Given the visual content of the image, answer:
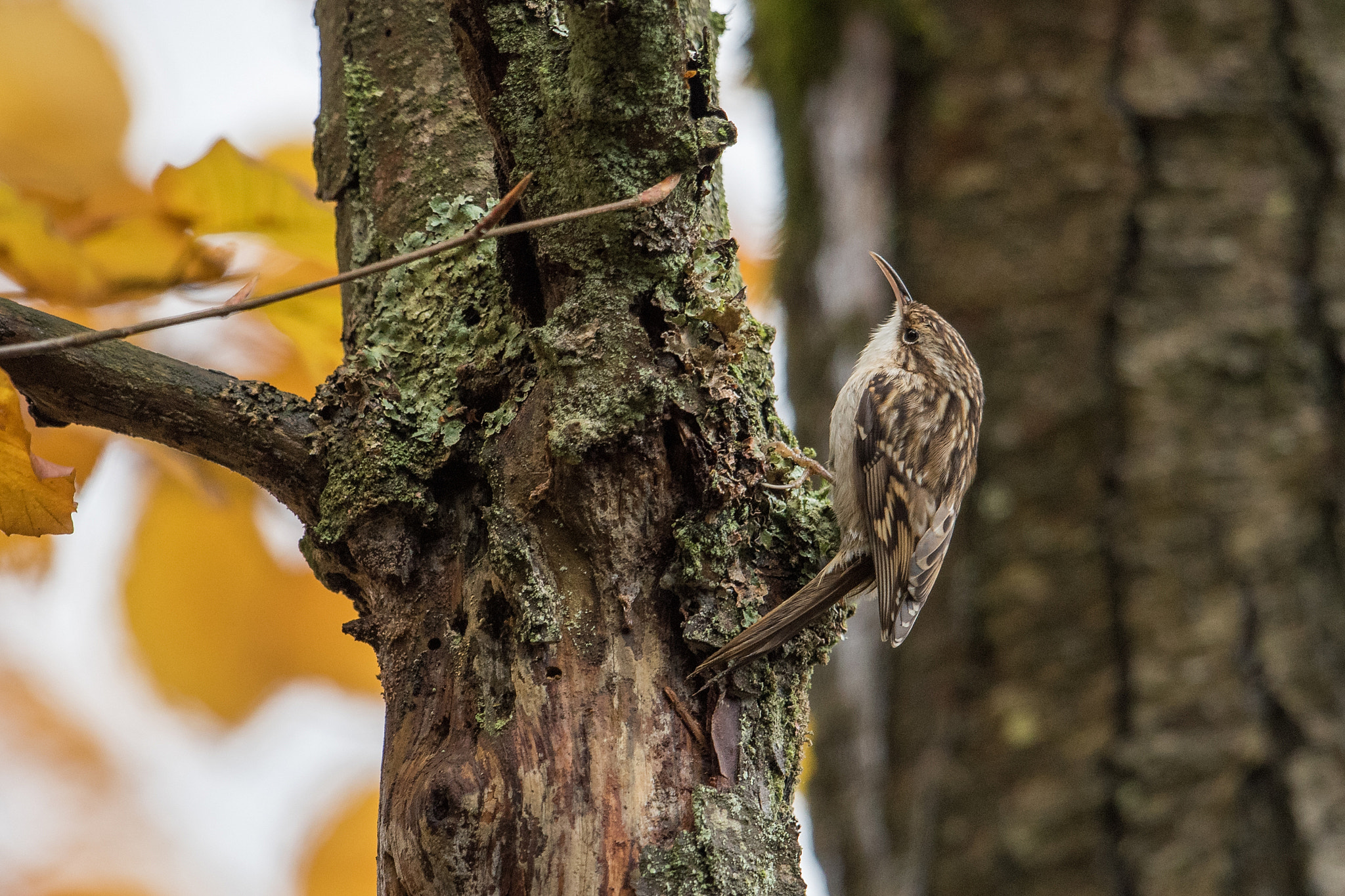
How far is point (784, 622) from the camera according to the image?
57.6 inches

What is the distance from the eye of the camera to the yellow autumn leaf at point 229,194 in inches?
59.9

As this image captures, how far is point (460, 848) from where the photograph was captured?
1.26m

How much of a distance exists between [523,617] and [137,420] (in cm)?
58

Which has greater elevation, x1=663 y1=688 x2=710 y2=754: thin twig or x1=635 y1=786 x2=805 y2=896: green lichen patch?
x1=663 y1=688 x2=710 y2=754: thin twig

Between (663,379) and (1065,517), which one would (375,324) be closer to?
(663,379)

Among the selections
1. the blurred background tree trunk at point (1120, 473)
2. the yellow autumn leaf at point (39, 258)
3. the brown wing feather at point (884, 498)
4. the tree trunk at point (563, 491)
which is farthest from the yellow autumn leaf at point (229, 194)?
the blurred background tree trunk at point (1120, 473)

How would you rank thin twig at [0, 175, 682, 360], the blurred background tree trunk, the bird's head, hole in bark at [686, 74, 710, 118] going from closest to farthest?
1. thin twig at [0, 175, 682, 360]
2. hole in bark at [686, 74, 710, 118]
3. the blurred background tree trunk
4. the bird's head

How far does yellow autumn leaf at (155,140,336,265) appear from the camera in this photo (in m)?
1.52

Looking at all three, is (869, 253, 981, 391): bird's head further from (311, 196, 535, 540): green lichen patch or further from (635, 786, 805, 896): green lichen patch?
(635, 786, 805, 896): green lichen patch

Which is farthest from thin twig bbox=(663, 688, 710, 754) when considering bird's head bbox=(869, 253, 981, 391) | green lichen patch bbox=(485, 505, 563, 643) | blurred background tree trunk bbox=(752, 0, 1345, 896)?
bird's head bbox=(869, 253, 981, 391)

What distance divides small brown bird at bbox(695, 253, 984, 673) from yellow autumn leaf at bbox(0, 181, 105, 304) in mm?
1338

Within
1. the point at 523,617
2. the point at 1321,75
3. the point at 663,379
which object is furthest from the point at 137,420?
the point at 1321,75

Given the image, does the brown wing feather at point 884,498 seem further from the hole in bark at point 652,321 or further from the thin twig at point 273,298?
the thin twig at point 273,298

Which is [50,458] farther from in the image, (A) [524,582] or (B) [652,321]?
(B) [652,321]
